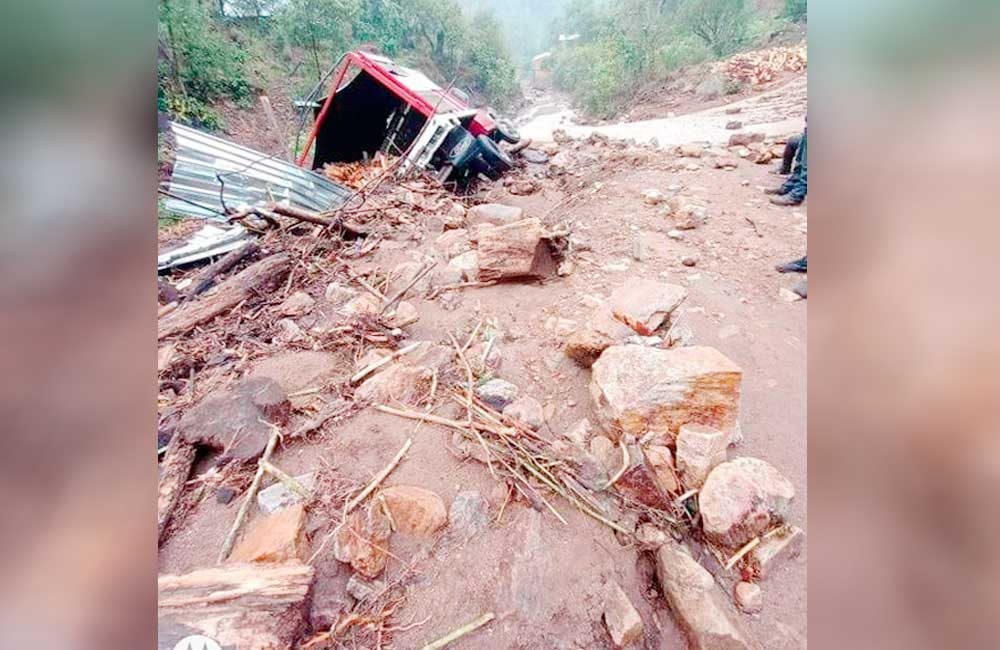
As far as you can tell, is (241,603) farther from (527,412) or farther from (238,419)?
(527,412)

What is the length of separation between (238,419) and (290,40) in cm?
123

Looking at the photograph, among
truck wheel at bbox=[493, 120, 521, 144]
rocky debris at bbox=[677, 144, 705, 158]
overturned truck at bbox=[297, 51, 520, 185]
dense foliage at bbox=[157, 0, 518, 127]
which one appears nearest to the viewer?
dense foliage at bbox=[157, 0, 518, 127]

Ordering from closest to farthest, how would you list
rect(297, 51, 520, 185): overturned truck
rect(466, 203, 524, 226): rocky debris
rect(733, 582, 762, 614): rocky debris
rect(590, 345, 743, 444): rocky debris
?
rect(733, 582, 762, 614): rocky debris < rect(590, 345, 743, 444): rocky debris < rect(466, 203, 524, 226): rocky debris < rect(297, 51, 520, 185): overturned truck

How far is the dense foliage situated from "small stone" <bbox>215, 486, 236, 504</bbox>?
682 millimetres

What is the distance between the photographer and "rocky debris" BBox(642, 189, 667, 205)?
143 centimetres

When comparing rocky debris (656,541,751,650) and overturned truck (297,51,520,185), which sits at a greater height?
overturned truck (297,51,520,185)

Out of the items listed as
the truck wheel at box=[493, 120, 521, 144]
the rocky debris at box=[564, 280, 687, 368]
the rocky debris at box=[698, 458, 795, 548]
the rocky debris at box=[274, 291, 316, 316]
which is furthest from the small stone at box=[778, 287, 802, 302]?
the truck wheel at box=[493, 120, 521, 144]

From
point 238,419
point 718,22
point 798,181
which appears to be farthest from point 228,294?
point 718,22

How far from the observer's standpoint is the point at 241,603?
49 cm

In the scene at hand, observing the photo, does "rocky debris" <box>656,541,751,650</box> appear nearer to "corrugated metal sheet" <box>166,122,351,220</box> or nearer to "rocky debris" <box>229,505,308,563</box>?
"rocky debris" <box>229,505,308,563</box>
